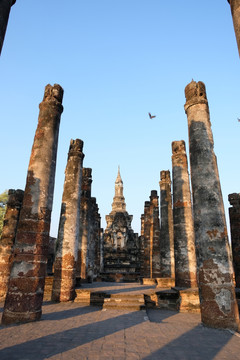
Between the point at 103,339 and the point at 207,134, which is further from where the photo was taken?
the point at 207,134

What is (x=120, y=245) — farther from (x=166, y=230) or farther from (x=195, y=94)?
(x=195, y=94)

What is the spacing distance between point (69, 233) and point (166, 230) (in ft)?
25.7

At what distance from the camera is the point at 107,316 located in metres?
6.95

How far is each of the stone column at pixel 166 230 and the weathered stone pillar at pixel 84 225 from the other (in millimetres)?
4942

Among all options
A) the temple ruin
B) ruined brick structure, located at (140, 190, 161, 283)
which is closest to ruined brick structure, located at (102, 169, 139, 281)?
ruined brick structure, located at (140, 190, 161, 283)

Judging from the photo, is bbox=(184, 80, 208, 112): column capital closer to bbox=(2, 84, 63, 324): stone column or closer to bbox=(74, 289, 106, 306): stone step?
bbox=(2, 84, 63, 324): stone column

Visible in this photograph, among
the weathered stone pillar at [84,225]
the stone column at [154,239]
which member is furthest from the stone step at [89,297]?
the stone column at [154,239]

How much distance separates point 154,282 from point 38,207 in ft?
39.3

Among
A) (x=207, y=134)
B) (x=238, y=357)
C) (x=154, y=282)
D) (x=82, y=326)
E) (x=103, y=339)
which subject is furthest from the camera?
(x=154, y=282)

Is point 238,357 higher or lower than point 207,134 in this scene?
lower

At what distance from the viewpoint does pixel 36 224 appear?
6992 mm

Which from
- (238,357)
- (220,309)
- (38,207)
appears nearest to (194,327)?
(220,309)

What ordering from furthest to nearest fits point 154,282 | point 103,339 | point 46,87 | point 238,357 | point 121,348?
point 154,282 → point 46,87 → point 103,339 → point 121,348 → point 238,357

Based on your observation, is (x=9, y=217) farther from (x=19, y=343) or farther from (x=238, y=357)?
(x=238, y=357)
